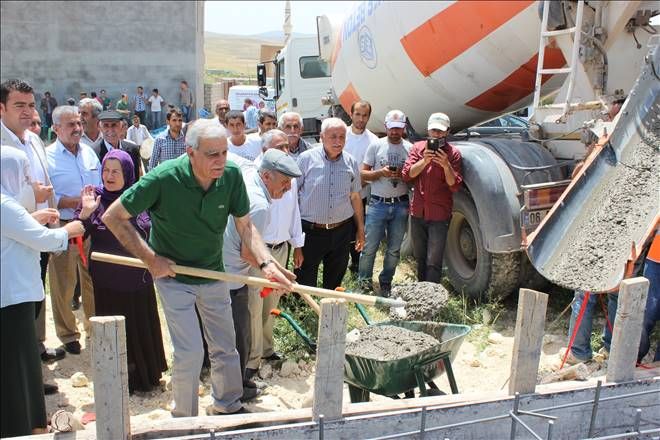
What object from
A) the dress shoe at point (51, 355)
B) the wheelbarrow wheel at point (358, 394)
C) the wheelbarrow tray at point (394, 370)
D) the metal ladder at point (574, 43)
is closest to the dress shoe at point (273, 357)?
the wheelbarrow wheel at point (358, 394)

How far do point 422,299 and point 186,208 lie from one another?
203 centimetres

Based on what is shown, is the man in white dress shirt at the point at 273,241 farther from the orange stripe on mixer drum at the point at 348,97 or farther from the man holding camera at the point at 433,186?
the orange stripe on mixer drum at the point at 348,97

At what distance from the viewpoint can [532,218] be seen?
196 inches

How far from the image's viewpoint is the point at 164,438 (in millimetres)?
2445

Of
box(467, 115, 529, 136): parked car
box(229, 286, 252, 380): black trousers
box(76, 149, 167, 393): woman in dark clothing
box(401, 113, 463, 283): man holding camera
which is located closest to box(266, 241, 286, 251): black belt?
box(229, 286, 252, 380): black trousers

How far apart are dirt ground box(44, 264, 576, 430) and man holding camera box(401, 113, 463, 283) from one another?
0.83 m

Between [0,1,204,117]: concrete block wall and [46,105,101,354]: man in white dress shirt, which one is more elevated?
[0,1,204,117]: concrete block wall

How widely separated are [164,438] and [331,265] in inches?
116

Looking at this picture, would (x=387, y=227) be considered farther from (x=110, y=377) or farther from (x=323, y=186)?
→ (x=110, y=377)

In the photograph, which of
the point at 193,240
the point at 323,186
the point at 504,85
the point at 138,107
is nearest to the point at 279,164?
the point at 193,240

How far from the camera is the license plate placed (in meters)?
4.97

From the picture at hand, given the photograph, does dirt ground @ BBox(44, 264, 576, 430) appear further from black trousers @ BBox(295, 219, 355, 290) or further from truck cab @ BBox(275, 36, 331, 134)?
truck cab @ BBox(275, 36, 331, 134)

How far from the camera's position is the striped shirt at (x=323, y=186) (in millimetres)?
5016

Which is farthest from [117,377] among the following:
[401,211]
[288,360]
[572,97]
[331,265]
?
[572,97]
